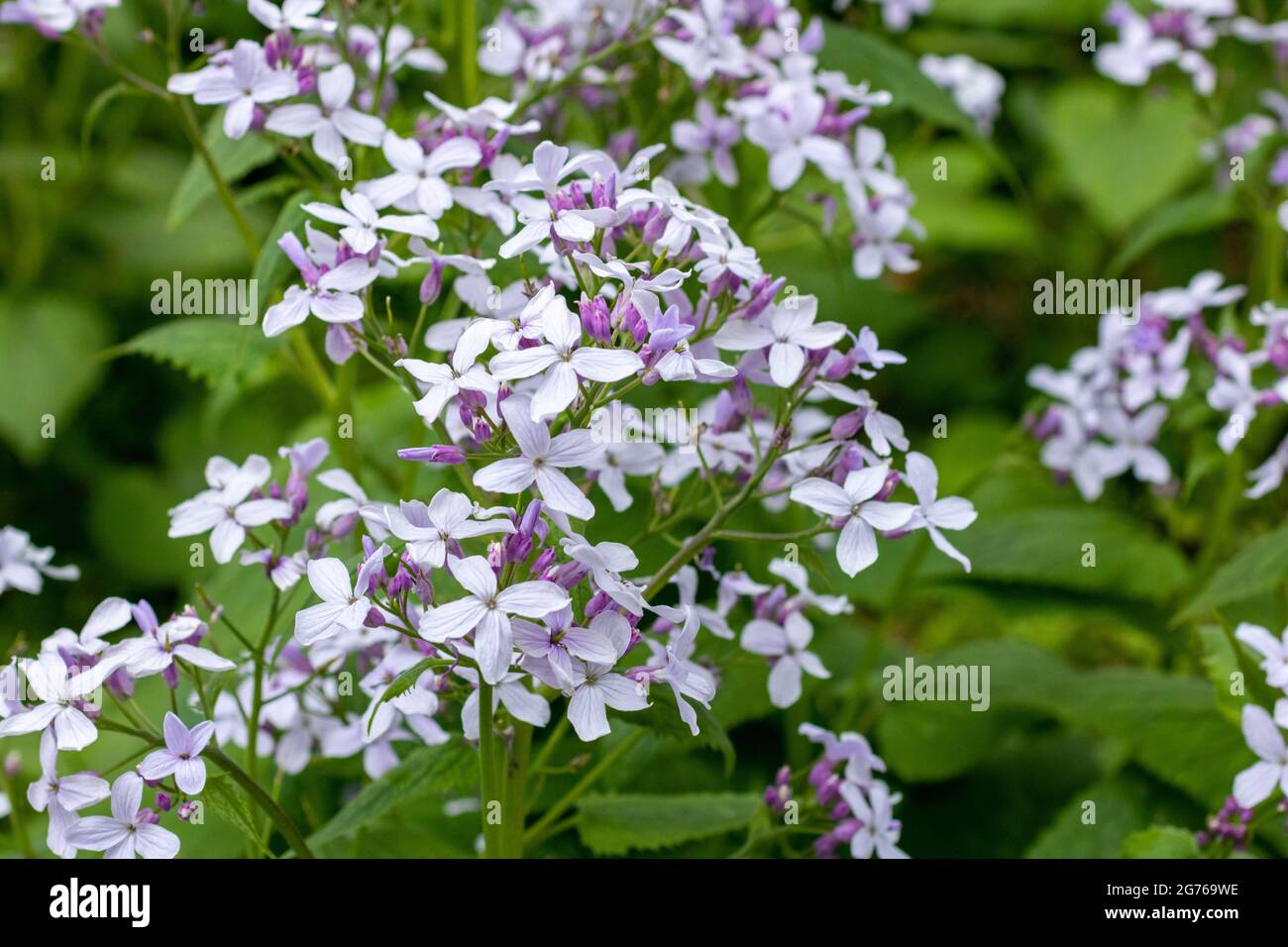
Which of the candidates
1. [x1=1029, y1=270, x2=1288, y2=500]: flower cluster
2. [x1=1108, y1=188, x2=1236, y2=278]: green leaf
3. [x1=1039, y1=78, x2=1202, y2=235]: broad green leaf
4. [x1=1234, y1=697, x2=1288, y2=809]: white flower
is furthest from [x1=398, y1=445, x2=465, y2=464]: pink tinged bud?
[x1=1039, y1=78, x2=1202, y2=235]: broad green leaf

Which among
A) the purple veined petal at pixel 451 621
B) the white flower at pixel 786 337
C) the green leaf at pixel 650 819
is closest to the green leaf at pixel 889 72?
the white flower at pixel 786 337

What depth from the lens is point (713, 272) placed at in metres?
1.40

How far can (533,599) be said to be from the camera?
115 centimetres

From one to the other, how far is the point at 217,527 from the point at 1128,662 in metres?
2.14

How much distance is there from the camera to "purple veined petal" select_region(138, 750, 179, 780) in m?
1.27

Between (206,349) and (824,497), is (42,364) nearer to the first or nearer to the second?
(206,349)

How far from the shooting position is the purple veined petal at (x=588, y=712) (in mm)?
1209

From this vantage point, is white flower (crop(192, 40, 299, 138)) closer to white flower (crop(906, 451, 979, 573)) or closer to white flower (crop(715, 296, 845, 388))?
white flower (crop(715, 296, 845, 388))

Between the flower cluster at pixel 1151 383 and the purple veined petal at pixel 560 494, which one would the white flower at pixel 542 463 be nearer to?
the purple veined petal at pixel 560 494

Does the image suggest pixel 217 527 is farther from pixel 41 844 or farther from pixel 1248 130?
pixel 1248 130

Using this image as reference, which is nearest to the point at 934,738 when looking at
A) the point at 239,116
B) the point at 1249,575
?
the point at 1249,575

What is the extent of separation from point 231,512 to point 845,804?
748mm

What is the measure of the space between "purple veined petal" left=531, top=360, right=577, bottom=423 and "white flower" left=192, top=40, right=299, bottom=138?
0.62 m
